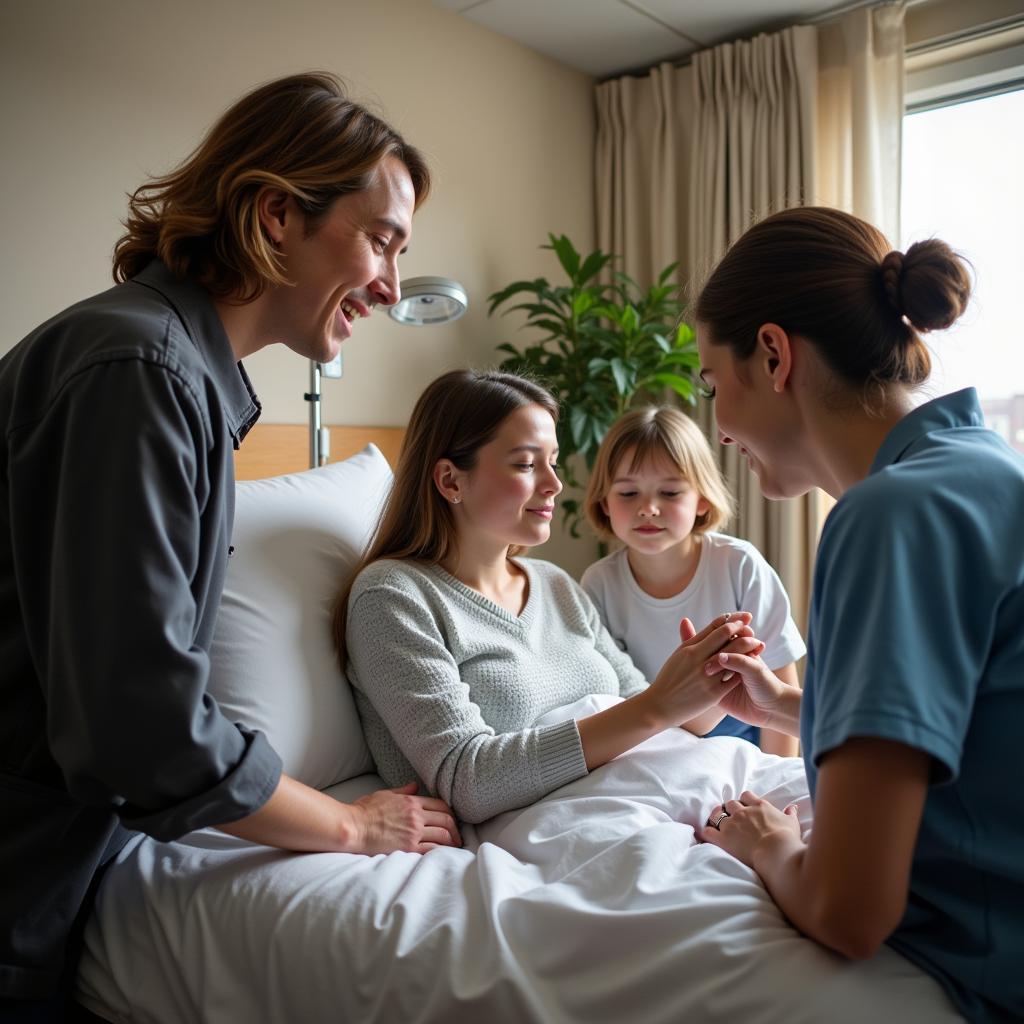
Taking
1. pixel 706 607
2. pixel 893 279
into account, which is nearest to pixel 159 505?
pixel 893 279

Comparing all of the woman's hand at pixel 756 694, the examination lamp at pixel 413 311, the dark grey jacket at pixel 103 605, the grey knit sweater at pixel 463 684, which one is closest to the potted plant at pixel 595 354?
the examination lamp at pixel 413 311

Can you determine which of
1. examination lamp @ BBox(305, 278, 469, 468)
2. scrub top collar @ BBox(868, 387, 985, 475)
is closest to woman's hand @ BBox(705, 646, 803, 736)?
scrub top collar @ BBox(868, 387, 985, 475)

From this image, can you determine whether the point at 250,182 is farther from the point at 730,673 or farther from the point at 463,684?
the point at 730,673

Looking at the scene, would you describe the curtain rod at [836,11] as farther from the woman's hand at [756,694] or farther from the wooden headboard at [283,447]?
the woman's hand at [756,694]

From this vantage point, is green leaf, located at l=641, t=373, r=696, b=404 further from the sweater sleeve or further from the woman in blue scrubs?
the woman in blue scrubs

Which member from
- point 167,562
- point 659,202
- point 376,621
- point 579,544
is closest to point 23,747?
point 167,562

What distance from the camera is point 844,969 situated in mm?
922

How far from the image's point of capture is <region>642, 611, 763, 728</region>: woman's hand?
1.37 meters

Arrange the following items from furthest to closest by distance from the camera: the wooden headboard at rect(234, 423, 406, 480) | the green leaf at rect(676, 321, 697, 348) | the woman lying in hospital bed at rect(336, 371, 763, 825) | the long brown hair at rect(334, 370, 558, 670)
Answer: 1. the green leaf at rect(676, 321, 697, 348)
2. the wooden headboard at rect(234, 423, 406, 480)
3. the long brown hair at rect(334, 370, 558, 670)
4. the woman lying in hospital bed at rect(336, 371, 763, 825)

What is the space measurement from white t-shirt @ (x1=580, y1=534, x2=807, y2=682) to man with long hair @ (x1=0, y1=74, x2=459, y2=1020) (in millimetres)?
872

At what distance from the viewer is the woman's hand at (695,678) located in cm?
137

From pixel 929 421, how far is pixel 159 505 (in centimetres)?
79

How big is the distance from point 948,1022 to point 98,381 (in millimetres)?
989

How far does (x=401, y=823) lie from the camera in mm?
1305
